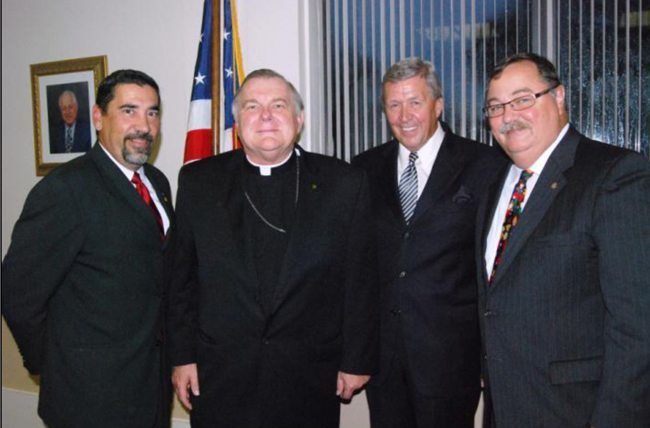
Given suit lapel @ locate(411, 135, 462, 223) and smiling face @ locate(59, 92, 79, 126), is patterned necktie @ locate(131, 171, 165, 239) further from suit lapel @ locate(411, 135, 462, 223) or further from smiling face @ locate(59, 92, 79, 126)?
smiling face @ locate(59, 92, 79, 126)

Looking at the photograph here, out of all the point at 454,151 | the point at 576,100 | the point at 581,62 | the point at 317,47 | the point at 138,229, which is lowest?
the point at 138,229

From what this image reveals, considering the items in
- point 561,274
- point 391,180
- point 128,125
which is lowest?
point 561,274

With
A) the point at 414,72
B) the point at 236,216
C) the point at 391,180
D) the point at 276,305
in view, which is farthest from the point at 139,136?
the point at 414,72

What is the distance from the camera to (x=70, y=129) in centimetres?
387

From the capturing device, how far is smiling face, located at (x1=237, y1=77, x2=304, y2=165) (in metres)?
2.22

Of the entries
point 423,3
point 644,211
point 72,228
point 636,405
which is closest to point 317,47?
point 423,3

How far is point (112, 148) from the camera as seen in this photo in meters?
2.26

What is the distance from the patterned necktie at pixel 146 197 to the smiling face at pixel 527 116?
4.39 ft

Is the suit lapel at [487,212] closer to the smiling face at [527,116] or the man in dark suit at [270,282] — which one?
the smiling face at [527,116]

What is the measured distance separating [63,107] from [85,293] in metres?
2.24

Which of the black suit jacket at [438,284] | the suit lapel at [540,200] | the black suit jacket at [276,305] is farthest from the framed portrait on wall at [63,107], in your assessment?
the suit lapel at [540,200]

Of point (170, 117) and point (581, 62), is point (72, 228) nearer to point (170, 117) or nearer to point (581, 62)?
point (170, 117)

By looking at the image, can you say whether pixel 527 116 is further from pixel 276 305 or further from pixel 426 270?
pixel 276 305

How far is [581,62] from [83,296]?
2.63 metres
